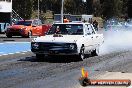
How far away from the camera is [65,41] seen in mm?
16219

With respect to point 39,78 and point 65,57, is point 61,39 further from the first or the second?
point 39,78

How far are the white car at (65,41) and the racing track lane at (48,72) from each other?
427 mm

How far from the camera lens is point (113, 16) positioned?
353ft

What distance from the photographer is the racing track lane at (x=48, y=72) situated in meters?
10.7

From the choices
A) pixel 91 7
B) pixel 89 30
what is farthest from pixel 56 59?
pixel 91 7

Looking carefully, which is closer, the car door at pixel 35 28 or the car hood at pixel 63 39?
the car hood at pixel 63 39

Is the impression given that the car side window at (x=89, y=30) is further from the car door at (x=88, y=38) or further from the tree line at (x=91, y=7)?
the tree line at (x=91, y=7)

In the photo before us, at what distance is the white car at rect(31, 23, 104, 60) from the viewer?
53.3 feet

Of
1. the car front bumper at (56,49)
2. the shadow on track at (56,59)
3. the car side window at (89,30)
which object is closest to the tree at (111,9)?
the car side window at (89,30)

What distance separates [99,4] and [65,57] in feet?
335

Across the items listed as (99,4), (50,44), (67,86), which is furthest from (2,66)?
(99,4)

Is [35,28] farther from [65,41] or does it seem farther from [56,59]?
[65,41]

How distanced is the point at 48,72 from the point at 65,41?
3346mm

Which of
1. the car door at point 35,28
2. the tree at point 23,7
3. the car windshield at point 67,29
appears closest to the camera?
the car windshield at point 67,29
